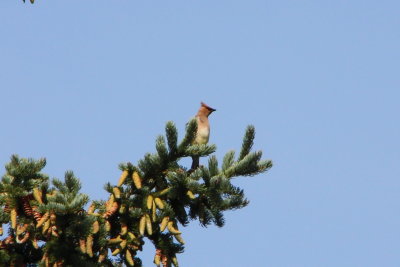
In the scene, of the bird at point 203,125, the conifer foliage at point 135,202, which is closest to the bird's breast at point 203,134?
the bird at point 203,125

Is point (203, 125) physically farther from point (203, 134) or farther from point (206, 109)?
point (206, 109)

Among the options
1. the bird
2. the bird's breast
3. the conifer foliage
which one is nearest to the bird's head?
the bird

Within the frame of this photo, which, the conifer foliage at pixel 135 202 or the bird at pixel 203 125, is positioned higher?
the bird at pixel 203 125

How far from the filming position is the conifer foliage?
4.69 meters

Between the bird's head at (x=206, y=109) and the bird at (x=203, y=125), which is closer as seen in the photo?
the bird at (x=203, y=125)

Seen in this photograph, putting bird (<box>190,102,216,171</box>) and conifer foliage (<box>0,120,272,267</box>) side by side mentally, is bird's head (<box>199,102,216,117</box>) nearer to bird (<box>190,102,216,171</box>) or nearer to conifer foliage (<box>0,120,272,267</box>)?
bird (<box>190,102,216,171</box>)

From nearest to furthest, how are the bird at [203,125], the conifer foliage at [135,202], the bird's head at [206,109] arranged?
the conifer foliage at [135,202] → the bird at [203,125] → the bird's head at [206,109]

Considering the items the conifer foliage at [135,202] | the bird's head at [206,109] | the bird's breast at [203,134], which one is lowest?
the conifer foliage at [135,202]

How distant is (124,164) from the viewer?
4879 mm

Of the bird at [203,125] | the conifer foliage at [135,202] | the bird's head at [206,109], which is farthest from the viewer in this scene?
the bird's head at [206,109]

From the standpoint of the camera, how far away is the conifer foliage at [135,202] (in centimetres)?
469

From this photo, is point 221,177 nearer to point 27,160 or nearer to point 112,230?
point 112,230

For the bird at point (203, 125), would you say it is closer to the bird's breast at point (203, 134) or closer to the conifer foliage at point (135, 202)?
the bird's breast at point (203, 134)

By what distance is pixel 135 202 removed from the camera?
4.92 meters
